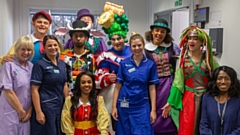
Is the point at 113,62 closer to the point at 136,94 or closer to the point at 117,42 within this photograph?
the point at 117,42

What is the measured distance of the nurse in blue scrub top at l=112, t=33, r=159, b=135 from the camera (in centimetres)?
242

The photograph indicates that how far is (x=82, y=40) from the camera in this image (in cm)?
268

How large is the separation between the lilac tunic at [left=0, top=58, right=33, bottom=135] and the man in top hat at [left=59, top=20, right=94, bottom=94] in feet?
1.47

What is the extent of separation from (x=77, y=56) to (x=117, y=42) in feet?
1.36

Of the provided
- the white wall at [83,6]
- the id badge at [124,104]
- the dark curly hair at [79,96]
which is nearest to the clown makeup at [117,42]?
the dark curly hair at [79,96]

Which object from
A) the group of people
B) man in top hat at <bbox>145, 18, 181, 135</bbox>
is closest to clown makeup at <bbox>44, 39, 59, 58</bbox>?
the group of people

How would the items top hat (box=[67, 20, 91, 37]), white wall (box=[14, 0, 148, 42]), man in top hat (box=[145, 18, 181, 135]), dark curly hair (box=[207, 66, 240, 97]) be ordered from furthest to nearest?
white wall (box=[14, 0, 148, 42]) < top hat (box=[67, 20, 91, 37]) < man in top hat (box=[145, 18, 181, 135]) < dark curly hair (box=[207, 66, 240, 97])

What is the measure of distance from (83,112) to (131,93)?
1.48 feet

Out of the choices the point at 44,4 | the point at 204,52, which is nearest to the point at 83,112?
the point at 204,52

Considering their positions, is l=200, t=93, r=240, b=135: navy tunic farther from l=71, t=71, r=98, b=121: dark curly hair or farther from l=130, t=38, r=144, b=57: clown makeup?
l=71, t=71, r=98, b=121: dark curly hair

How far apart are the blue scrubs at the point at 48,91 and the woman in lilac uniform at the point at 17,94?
8cm

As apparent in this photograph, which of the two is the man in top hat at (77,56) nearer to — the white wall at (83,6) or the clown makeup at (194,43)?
the clown makeup at (194,43)

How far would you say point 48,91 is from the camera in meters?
2.28

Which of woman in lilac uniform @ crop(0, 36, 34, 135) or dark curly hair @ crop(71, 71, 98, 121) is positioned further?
dark curly hair @ crop(71, 71, 98, 121)
